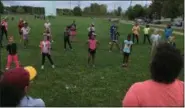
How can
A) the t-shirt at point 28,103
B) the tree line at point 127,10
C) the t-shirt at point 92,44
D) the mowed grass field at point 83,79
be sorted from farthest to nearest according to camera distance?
the tree line at point 127,10
the t-shirt at point 92,44
the mowed grass field at point 83,79
the t-shirt at point 28,103

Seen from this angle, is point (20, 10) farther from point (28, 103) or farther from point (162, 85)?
point (162, 85)

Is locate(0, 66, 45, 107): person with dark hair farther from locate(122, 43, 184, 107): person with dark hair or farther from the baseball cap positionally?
locate(122, 43, 184, 107): person with dark hair

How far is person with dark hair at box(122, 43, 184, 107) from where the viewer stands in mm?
3016

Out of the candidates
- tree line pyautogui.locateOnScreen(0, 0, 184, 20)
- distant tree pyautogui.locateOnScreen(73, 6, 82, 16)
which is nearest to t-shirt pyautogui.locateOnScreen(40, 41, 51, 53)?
tree line pyautogui.locateOnScreen(0, 0, 184, 20)

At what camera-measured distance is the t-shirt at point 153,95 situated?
2.97 m

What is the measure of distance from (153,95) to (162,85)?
0.12m

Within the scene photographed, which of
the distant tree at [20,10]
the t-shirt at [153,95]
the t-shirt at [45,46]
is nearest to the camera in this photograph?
the t-shirt at [153,95]

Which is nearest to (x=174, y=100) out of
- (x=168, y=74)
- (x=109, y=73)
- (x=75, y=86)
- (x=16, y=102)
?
(x=168, y=74)

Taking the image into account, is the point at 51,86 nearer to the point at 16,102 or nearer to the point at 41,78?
the point at 41,78

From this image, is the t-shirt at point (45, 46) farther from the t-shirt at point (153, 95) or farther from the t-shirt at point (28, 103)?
the t-shirt at point (153, 95)

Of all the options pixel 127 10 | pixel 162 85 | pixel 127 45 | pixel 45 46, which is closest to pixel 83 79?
pixel 45 46

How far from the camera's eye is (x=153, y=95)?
9.96 feet

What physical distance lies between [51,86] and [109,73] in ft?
10.5

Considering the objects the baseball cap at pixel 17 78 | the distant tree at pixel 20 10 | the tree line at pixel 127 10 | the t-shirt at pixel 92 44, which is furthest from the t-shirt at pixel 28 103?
the distant tree at pixel 20 10
